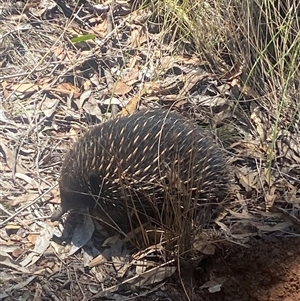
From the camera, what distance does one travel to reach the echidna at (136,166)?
8.82 feet

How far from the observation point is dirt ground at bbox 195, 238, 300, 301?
252 cm

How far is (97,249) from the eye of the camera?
272 centimetres

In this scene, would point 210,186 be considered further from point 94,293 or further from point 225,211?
point 94,293

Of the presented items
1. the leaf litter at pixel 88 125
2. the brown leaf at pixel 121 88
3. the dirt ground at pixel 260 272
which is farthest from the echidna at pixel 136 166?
the brown leaf at pixel 121 88

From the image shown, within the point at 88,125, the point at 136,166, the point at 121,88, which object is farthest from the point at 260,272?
the point at 121,88

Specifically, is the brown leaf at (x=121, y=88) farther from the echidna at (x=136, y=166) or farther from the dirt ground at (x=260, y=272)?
the dirt ground at (x=260, y=272)

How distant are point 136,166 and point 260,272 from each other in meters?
0.67

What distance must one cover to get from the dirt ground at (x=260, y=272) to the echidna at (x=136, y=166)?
0.89 ft

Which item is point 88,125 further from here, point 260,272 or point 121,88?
point 260,272

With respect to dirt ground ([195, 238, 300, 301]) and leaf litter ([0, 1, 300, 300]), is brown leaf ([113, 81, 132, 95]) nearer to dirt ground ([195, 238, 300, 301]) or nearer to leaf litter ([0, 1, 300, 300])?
leaf litter ([0, 1, 300, 300])

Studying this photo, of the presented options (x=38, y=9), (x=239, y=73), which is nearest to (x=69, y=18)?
(x=38, y=9)

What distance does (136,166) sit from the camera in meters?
2.71

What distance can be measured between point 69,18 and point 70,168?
1392mm

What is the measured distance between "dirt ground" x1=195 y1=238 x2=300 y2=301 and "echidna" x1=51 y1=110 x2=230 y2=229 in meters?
0.27
